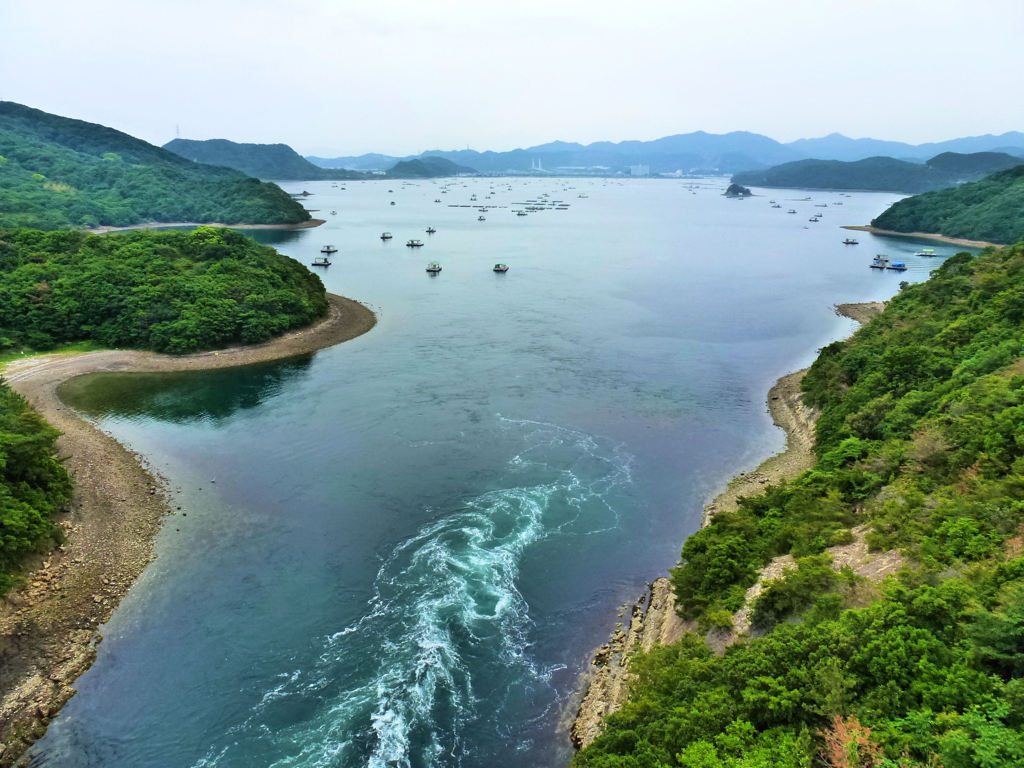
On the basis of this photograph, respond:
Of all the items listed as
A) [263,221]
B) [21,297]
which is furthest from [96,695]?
[263,221]

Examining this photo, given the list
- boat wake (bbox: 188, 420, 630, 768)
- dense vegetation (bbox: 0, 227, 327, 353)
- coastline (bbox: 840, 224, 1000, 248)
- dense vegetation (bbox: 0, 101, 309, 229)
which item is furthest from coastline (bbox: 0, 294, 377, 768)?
coastline (bbox: 840, 224, 1000, 248)

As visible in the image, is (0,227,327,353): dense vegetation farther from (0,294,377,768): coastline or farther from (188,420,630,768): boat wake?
(188,420,630,768): boat wake

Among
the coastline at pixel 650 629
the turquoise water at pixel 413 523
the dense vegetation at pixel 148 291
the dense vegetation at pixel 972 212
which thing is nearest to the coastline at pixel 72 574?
the turquoise water at pixel 413 523

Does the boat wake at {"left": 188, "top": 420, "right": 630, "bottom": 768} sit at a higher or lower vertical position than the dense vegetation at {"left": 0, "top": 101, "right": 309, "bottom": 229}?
lower

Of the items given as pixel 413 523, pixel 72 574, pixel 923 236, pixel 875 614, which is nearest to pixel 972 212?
pixel 923 236

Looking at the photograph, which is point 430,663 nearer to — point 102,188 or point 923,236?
point 923,236

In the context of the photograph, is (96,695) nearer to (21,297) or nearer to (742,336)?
(21,297)
